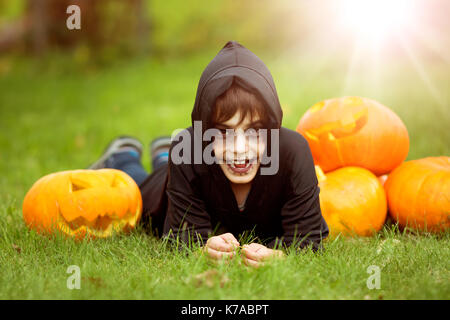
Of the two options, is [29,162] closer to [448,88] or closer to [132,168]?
[132,168]

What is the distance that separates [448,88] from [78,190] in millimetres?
5943

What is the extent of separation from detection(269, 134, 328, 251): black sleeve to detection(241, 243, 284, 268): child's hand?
0.14 m

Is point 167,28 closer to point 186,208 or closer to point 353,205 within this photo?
point 353,205

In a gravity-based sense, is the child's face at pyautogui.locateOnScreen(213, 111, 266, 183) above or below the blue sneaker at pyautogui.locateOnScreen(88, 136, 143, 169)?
above

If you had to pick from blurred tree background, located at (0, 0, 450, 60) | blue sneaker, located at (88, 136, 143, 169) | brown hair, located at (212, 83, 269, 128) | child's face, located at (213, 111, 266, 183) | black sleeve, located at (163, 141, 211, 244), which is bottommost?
black sleeve, located at (163, 141, 211, 244)

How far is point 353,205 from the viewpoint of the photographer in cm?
282

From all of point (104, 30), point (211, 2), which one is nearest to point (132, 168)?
point (104, 30)

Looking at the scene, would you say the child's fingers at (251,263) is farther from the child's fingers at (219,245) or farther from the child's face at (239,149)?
the child's face at (239,149)

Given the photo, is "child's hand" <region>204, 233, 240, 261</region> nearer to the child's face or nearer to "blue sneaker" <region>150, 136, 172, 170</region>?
the child's face

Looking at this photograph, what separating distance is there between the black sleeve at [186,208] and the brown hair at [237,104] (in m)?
0.43

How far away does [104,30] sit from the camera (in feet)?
39.4

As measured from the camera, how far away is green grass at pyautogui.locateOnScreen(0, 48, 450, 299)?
2012 mm

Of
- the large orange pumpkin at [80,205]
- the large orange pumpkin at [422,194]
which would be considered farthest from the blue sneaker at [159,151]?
the large orange pumpkin at [422,194]

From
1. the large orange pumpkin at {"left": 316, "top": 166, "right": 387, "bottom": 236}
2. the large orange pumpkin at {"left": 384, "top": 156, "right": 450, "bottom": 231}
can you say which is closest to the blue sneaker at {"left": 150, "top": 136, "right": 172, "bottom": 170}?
the large orange pumpkin at {"left": 316, "top": 166, "right": 387, "bottom": 236}
